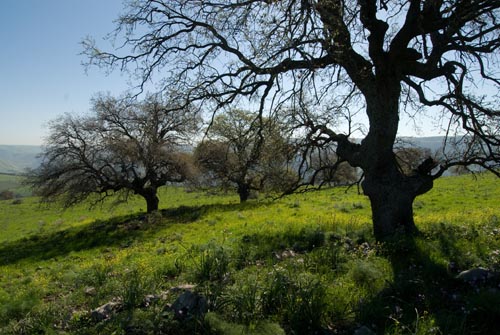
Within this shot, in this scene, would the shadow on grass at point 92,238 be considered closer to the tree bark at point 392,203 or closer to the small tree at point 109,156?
the small tree at point 109,156

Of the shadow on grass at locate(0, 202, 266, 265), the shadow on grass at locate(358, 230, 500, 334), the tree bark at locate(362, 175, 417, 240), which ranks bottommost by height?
the shadow on grass at locate(0, 202, 266, 265)

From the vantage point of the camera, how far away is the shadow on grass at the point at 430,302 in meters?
4.59

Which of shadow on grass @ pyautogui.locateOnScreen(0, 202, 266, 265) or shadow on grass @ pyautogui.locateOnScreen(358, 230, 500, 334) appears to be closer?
shadow on grass @ pyautogui.locateOnScreen(358, 230, 500, 334)

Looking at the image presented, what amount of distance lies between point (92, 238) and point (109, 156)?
19.4ft

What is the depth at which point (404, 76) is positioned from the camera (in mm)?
8938

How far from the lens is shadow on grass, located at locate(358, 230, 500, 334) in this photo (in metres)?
4.59

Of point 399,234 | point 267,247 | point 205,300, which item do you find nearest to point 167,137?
point 267,247

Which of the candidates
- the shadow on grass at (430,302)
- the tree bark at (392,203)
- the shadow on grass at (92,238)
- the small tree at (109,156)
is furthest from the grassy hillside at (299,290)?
the small tree at (109,156)

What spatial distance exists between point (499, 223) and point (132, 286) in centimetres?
1041

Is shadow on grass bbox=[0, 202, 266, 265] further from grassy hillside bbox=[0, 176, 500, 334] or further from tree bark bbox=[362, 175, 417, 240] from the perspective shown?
tree bark bbox=[362, 175, 417, 240]

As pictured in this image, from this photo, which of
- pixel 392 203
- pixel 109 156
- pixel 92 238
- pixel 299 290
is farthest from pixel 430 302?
pixel 109 156

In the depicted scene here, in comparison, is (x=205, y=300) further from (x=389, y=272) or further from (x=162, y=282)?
A: (x=389, y=272)

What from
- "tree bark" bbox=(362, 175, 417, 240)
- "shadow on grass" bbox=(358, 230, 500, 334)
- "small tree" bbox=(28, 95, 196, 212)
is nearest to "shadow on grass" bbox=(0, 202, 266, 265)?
"small tree" bbox=(28, 95, 196, 212)

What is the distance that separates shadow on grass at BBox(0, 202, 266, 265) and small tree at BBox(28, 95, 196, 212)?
7.82 ft
